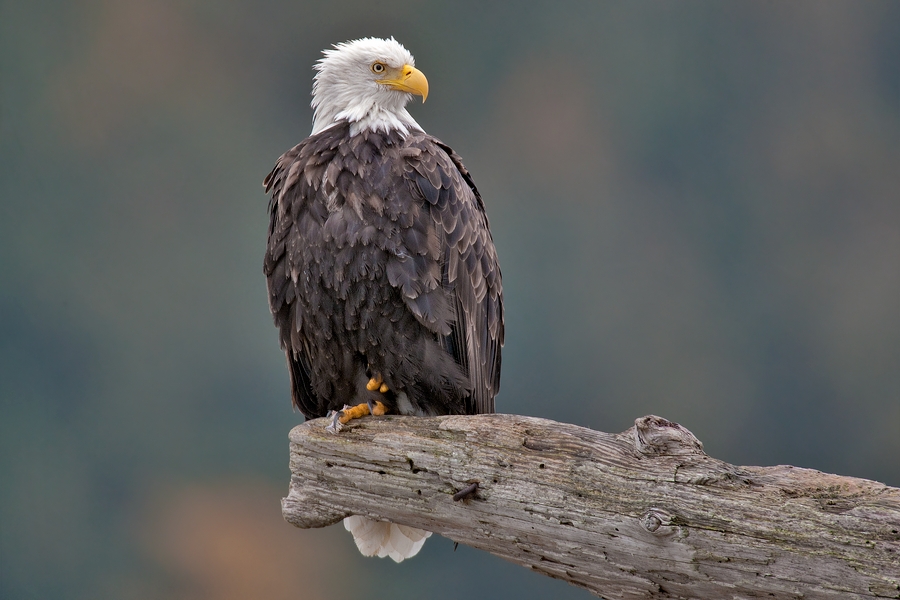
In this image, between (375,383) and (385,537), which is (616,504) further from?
(385,537)

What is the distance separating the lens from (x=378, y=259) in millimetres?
2736

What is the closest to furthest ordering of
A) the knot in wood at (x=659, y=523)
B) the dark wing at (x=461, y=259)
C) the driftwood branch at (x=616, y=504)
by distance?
the driftwood branch at (x=616, y=504) → the knot in wood at (x=659, y=523) → the dark wing at (x=461, y=259)

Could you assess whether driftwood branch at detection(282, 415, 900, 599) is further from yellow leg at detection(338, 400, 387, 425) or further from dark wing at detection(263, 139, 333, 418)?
dark wing at detection(263, 139, 333, 418)

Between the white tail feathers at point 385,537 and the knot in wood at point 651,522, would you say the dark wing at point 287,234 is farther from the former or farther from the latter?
the knot in wood at point 651,522

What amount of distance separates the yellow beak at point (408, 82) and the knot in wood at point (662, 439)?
4.93ft

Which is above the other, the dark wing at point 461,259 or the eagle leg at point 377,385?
the dark wing at point 461,259

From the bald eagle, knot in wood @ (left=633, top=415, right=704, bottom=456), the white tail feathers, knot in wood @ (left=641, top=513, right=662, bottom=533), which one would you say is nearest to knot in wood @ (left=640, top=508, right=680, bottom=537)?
knot in wood @ (left=641, top=513, right=662, bottom=533)

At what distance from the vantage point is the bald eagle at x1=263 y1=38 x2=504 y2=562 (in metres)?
2.76

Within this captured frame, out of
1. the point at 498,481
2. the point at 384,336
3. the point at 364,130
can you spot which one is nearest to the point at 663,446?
the point at 498,481

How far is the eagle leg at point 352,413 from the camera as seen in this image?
8.92 feet

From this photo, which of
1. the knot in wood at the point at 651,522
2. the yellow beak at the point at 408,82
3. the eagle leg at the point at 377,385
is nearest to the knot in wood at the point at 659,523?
the knot in wood at the point at 651,522

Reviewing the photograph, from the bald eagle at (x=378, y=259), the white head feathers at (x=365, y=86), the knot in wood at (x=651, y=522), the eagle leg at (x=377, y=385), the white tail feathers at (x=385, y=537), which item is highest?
the white head feathers at (x=365, y=86)

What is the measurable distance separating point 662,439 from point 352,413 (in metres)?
1.07

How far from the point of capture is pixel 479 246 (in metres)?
2.99
